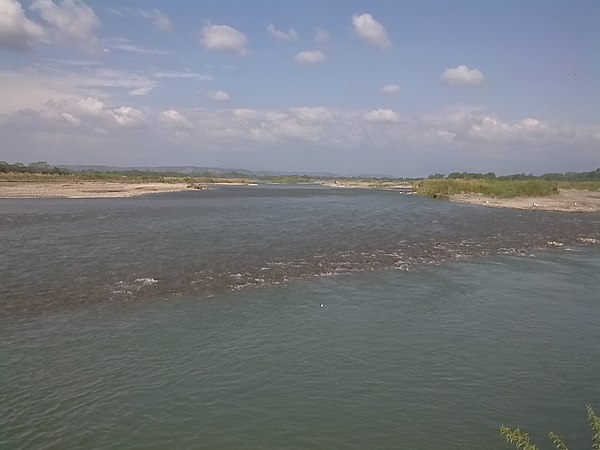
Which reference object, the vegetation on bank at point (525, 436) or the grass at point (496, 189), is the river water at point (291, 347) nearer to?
the vegetation on bank at point (525, 436)

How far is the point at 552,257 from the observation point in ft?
87.9

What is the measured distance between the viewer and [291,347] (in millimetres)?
12805

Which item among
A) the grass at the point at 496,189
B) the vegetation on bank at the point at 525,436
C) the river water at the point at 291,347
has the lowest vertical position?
the river water at the point at 291,347

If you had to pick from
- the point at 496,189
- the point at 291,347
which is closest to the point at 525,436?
the point at 291,347

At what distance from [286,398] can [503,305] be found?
396 inches

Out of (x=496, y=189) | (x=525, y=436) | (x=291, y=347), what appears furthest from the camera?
(x=496, y=189)

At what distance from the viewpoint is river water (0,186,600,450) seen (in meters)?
9.12

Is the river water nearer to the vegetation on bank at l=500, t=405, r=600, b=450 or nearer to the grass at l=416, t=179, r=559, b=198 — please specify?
the vegetation on bank at l=500, t=405, r=600, b=450

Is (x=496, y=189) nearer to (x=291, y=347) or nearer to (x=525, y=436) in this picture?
(x=291, y=347)

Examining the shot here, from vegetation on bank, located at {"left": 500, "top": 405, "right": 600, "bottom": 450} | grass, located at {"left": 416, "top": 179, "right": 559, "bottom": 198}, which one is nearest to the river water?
vegetation on bank, located at {"left": 500, "top": 405, "right": 600, "bottom": 450}

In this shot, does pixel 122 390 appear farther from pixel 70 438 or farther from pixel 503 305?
pixel 503 305

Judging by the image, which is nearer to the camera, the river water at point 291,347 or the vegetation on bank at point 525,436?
the vegetation on bank at point 525,436

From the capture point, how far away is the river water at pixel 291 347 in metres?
9.12

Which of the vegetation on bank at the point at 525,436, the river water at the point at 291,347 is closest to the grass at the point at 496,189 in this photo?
the river water at the point at 291,347
